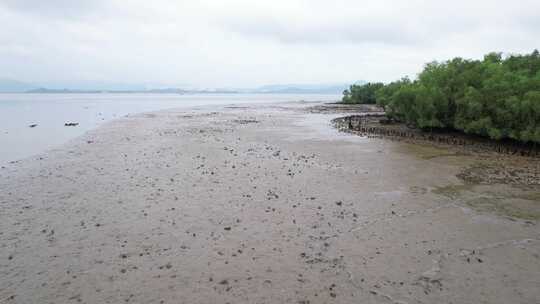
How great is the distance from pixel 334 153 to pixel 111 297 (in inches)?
888

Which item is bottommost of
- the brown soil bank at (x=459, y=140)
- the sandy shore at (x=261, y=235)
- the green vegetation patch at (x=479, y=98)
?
the sandy shore at (x=261, y=235)

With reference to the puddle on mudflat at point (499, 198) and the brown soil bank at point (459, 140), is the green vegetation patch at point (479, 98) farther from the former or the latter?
the puddle on mudflat at point (499, 198)

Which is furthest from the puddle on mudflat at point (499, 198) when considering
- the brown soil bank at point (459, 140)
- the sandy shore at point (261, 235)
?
the brown soil bank at point (459, 140)

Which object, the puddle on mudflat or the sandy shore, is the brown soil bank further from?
the puddle on mudflat

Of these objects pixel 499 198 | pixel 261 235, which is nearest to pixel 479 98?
pixel 499 198

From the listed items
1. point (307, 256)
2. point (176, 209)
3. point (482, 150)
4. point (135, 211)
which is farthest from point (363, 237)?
point (482, 150)

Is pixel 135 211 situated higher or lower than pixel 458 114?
lower

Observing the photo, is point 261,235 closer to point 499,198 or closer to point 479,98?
point 499,198

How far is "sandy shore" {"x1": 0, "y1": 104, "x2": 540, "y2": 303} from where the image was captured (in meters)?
8.95

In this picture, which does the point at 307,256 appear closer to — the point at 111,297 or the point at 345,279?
the point at 345,279

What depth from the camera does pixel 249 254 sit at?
10.9 meters

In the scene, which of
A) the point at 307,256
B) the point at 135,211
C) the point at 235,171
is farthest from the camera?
the point at 235,171

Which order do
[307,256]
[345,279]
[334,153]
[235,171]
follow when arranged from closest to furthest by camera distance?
[345,279] → [307,256] → [235,171] → [334,153]

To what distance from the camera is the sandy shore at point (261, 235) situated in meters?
8.95
